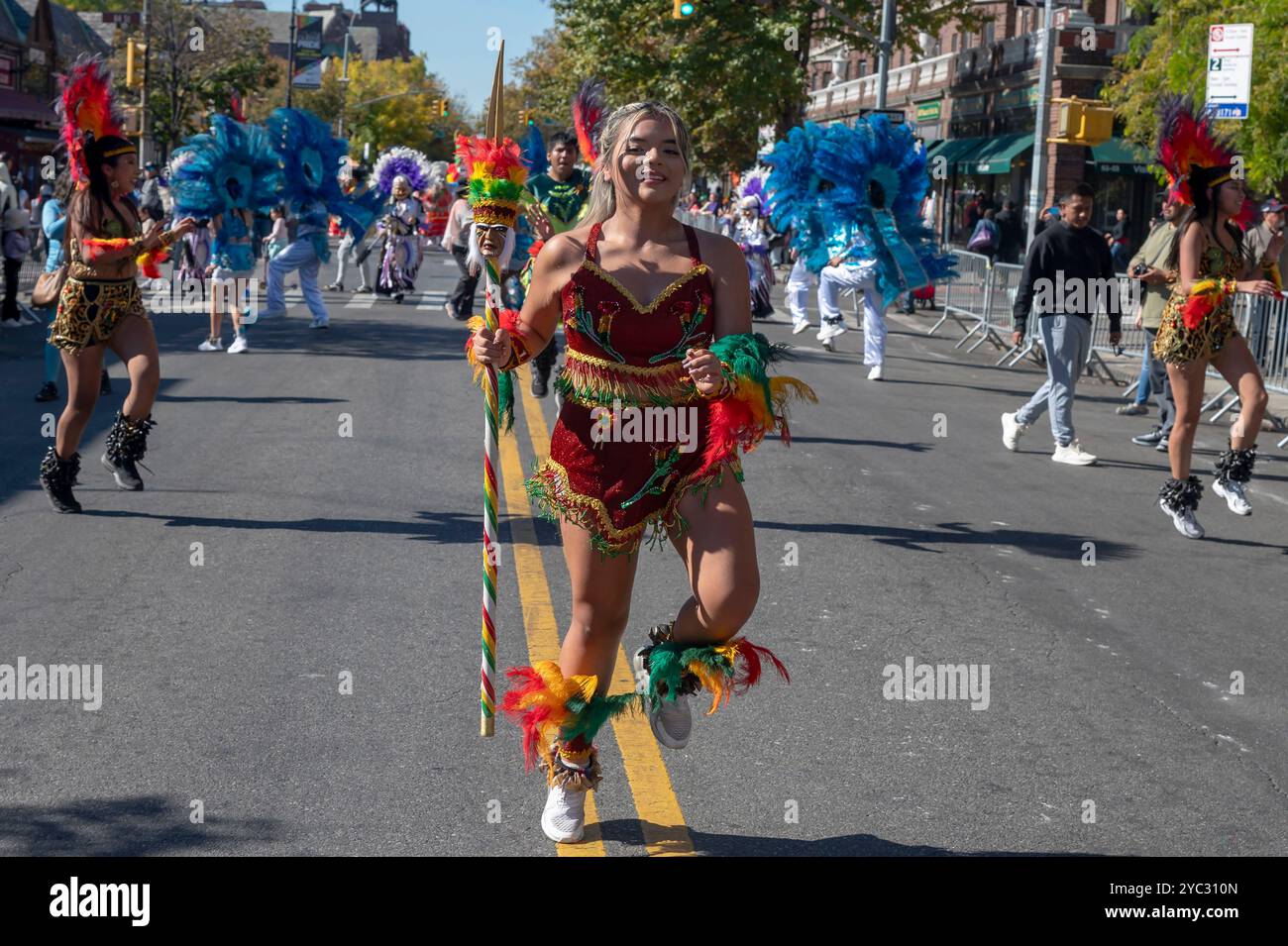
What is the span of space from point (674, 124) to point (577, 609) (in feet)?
4.71

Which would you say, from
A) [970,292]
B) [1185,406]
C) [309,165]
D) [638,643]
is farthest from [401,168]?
[638,643]

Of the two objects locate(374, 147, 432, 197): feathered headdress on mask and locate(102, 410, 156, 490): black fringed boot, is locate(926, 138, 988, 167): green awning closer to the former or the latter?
locate(374, 147, 432, 197): feathered headdress on mask

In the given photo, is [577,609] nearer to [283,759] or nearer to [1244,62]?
[283,759]

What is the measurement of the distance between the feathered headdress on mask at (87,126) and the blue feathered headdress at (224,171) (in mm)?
7464

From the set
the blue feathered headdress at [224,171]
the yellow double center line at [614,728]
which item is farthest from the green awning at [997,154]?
the yellow double center line at [614,728]

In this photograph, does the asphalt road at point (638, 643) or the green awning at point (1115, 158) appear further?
the green awning at point (1115, 158)

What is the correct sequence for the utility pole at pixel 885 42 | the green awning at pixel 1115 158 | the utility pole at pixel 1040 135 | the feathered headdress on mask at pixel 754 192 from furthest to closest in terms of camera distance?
the green awning at pixel 1115 158 → the utility pole at pixel 885 42 → the utility pole at pixel 1040 135 → the feathered headdress on mask at pixel 754 192

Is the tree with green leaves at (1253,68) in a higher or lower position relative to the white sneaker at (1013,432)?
higher

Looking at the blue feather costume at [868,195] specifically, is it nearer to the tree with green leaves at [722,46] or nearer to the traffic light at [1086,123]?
the traffic light at [1086,123]

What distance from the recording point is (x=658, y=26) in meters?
43.2

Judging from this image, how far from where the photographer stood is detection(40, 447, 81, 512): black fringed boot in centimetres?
901

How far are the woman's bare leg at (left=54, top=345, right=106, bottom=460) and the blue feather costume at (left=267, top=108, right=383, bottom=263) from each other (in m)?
9.48

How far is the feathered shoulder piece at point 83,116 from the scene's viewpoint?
9.01 m

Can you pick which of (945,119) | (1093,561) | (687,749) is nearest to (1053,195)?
(945,119)
